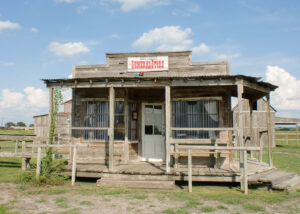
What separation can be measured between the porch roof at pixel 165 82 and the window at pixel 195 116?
4.15ft

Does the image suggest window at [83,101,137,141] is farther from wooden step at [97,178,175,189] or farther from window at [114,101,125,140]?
wooden step at [97,178,175,189]

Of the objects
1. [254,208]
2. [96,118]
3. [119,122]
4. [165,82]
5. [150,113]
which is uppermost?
[165,82]

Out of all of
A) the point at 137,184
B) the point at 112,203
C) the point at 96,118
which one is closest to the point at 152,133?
the point at 96,118

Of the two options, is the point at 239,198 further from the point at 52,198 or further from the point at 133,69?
the point at 133,69

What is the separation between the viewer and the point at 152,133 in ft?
33.1

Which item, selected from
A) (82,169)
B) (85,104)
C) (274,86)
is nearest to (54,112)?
(85,104)

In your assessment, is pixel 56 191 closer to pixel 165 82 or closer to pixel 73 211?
pixel 73 211

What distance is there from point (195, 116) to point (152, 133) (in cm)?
192

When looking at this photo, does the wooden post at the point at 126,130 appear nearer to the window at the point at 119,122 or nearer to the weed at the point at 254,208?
the window at the point at 119,122

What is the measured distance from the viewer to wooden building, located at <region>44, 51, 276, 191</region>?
338 inches

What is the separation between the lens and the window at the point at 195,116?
915 cm

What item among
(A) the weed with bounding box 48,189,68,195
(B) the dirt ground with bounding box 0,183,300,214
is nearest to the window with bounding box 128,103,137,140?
(B) the dirt ground with bounding box 0,183,300,214

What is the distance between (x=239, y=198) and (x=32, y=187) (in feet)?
18.8

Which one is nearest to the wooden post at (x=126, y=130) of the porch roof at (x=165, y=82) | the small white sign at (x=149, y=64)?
the small white sign at (x=149, y=64)
